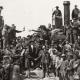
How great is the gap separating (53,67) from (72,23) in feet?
19.8

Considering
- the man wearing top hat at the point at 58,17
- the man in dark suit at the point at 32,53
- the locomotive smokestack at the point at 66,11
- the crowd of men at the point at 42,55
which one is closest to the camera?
the crowd of men at the point at 42,55

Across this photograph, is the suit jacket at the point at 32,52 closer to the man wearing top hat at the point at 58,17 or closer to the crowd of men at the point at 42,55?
the crowd of men at the point at 42,55

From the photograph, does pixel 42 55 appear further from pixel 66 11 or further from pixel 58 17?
pixel 66 11

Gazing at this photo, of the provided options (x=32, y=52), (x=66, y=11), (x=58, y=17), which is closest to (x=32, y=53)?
(x=32, y=52)

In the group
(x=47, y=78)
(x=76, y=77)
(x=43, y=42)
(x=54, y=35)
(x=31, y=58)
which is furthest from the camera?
(x=54, y=35)

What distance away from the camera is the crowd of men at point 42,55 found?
533 inches

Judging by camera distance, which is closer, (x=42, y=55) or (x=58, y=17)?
(x=42, y=55)

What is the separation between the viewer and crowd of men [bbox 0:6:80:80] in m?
13.5

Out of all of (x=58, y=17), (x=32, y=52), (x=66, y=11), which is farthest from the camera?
(x=66, y=11)

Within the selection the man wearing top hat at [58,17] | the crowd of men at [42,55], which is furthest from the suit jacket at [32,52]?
the man wearing top hat at [58,17]

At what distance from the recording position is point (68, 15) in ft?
90.3

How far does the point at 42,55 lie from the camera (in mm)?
17203

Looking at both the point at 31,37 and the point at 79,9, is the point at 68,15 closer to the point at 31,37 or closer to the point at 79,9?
the point at 79,9

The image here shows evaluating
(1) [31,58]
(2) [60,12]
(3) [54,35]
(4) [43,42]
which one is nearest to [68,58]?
(1) [31,58]
